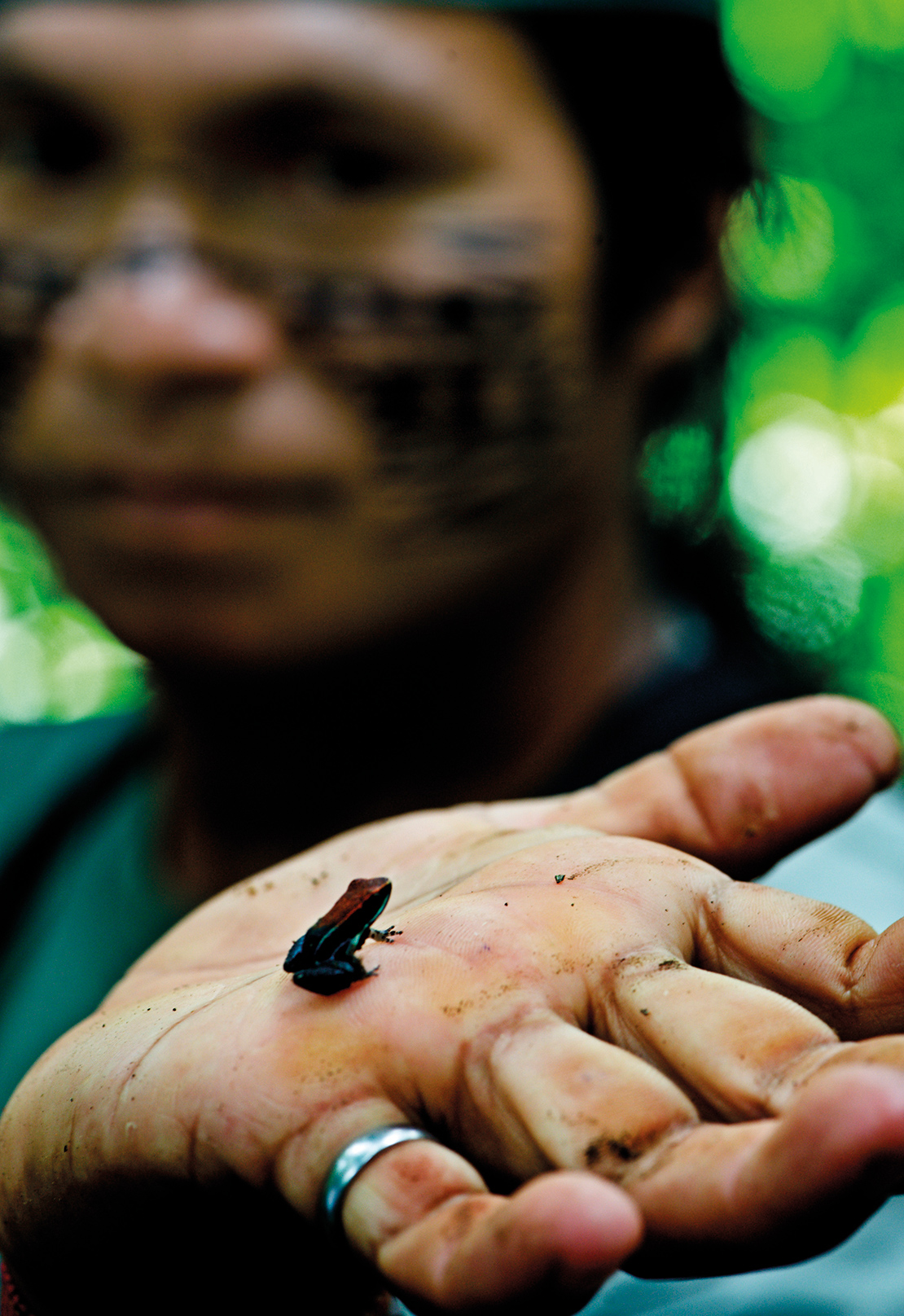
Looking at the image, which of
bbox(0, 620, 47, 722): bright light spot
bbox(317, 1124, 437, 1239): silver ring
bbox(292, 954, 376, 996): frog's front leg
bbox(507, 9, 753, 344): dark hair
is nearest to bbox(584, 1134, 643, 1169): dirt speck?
bbox(317, 1124, 437, 1239): silver ring

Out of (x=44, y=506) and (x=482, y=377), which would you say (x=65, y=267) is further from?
(x=482, y=377)

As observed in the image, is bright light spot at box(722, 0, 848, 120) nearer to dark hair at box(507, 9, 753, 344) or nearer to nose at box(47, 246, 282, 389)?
dark hair at box(507, 9, 753, 344)

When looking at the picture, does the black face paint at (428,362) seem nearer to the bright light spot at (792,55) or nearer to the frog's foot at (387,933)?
the frog's foot at (387,933)

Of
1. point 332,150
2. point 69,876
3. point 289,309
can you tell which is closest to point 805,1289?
point 289,309

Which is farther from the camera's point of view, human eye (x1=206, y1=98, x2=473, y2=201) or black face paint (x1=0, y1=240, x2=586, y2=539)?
black face paint (x1=0, y1=240, x2=586, y2=539)

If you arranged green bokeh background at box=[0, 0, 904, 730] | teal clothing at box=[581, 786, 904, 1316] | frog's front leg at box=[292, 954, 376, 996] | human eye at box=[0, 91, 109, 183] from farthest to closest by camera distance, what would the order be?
1. green bokeh background at box=[0, 0, 904, 730]
2. human eye at box=[0, 91, 109, 183]
3. teal clothing at box=[581, 786, 904, 1316]
4. frog's front leg at box=[292, 954, 376, 996]

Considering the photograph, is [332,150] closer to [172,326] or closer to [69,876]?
[172,326]
